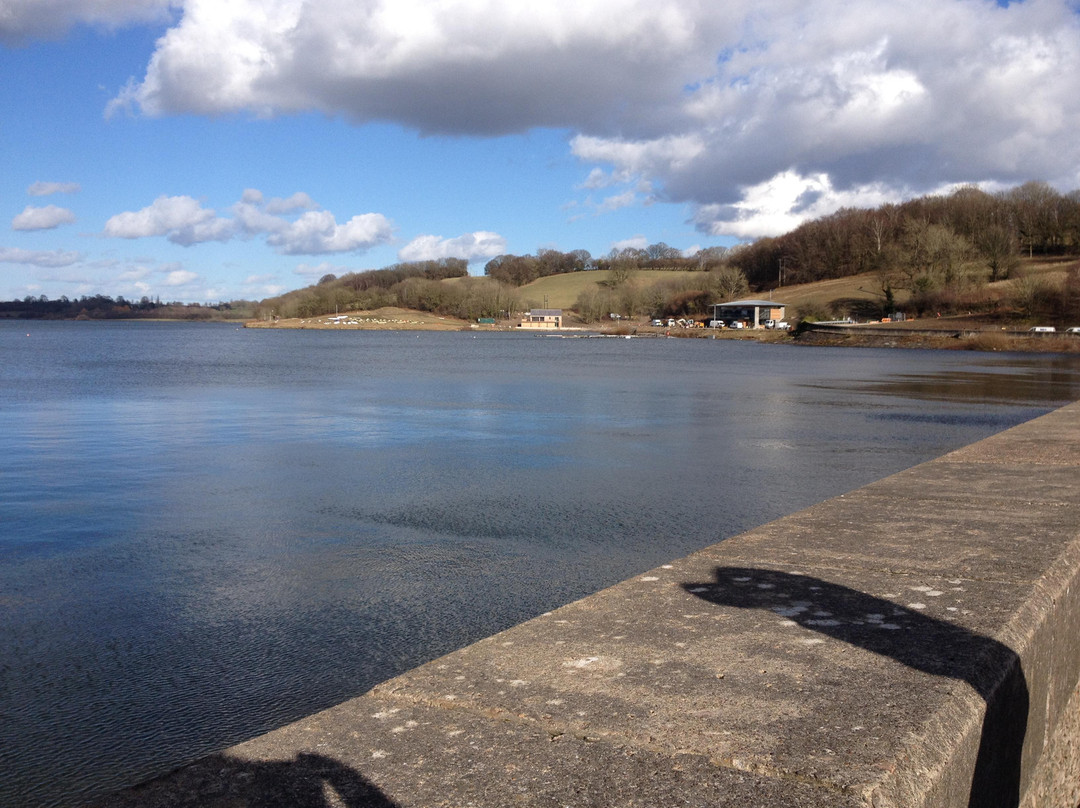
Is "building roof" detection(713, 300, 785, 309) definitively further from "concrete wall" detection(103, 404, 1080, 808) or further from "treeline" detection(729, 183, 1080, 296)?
"concrete wall" detection(103, 404, 1080, 808)

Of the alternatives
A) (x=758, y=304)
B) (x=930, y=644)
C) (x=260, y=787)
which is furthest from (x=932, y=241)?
(x=260, y=787)

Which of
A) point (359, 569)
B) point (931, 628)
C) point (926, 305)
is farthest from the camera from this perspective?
point (926, 305)

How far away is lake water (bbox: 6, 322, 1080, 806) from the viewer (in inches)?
258

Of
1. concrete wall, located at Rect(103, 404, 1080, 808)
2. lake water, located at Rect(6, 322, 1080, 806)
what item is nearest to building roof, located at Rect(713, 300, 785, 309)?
lake water, located at Rect(6, 322, 1080, 806)

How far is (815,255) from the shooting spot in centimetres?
17612

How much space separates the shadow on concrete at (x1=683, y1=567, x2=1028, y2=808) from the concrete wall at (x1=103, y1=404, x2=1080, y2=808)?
14mm

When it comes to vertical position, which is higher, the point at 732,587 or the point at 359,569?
the point at 732,587

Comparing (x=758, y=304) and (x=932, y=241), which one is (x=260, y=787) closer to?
(x=932, y=241)

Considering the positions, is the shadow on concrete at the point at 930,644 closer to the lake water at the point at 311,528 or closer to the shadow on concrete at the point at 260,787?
the shadow on concrete at the point at 260,787

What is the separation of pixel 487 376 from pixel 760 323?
116707 millimetres

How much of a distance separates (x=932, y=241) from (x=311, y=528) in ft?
431

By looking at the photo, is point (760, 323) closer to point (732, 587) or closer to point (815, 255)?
point (815, 255)

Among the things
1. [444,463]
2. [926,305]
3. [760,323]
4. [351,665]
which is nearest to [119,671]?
[351,665]

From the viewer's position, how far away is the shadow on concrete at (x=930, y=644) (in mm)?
3204
